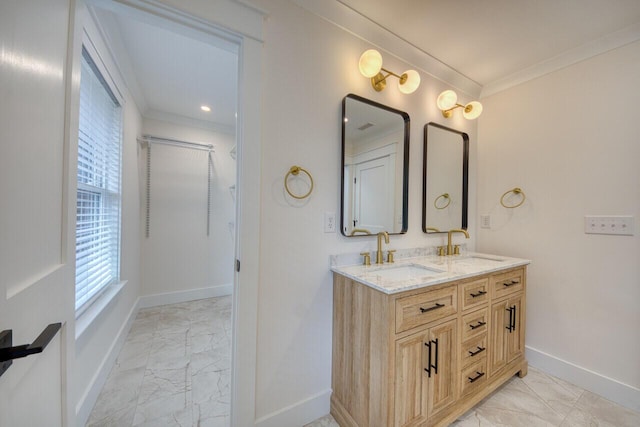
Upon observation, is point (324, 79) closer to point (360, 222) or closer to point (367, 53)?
point (367, 53)

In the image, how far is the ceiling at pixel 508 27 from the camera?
1365mm

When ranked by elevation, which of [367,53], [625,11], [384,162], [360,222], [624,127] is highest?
[625,11]

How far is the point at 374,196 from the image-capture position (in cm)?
162

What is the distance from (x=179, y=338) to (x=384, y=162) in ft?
7.95

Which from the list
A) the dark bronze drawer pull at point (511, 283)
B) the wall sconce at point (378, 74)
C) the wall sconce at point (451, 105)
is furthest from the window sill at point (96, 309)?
→ the wall sconce at point (451, 105)

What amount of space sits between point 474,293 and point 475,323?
0.18 meters

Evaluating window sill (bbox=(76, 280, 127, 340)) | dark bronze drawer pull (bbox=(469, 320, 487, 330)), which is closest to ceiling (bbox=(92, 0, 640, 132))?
window sill (bbox=(76, 280, 127, 340))

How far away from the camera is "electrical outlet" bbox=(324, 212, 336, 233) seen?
4.67ft

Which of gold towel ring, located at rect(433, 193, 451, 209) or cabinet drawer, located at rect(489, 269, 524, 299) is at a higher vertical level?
gold towel ring, located at rect(433, 193, 451, 209)

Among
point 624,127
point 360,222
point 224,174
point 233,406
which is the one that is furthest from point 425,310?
point 224,174

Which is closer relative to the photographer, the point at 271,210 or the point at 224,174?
the point at 271,210

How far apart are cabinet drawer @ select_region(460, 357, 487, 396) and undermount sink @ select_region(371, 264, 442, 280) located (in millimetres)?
568

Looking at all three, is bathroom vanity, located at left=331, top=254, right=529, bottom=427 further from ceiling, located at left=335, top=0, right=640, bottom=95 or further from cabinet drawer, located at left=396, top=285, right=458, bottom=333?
ceiling, located at left=335, top=0, right=640, bottom=95

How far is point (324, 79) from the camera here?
140cm
